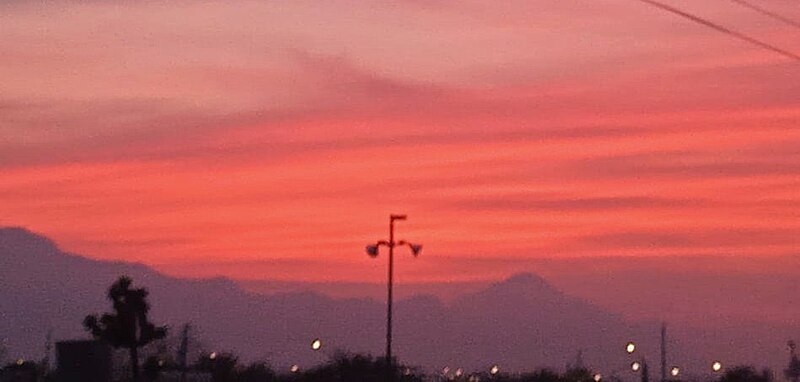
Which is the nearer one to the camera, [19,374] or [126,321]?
[126,321]

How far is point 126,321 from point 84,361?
31.6 feet

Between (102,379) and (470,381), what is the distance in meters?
40.3

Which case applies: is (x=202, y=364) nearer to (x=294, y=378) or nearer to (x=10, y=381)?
(x=294, y=378)

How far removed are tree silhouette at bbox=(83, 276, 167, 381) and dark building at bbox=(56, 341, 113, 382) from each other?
7270mm

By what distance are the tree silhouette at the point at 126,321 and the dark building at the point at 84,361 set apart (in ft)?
23.9

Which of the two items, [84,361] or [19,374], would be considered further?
[19,374]

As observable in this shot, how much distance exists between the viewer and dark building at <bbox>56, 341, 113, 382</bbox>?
234 feet

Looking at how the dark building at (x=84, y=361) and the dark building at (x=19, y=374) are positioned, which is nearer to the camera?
the dark building at (x=84, y=361)

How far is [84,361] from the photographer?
72062 mm

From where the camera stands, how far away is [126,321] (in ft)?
207

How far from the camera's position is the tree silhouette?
63.2 m

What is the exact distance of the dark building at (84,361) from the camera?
71188mm

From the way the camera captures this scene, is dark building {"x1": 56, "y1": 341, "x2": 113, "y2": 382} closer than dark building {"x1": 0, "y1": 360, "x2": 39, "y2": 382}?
Yes

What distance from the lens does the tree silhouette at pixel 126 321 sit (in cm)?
6319
